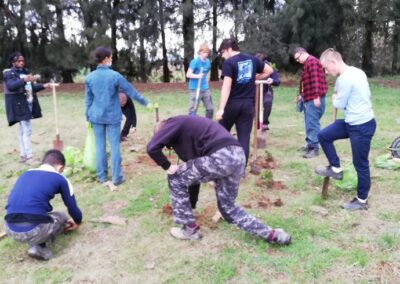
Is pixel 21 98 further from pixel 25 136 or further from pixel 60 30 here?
pixel 60 30

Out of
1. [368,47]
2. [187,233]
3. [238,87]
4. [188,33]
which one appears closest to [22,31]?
[188,33]

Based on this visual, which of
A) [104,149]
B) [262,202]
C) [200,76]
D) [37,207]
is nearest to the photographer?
[37,207]

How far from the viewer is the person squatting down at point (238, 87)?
16.5 feet

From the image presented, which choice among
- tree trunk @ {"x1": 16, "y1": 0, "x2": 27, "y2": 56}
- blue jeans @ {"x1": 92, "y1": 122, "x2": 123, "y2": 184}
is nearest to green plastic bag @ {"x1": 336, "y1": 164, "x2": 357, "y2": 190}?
blue jeans @ {"x1": 92, "y1": 122, "x2": 123, "y2": 184}

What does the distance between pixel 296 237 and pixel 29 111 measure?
446 cm

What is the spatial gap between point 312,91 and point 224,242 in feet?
10.6

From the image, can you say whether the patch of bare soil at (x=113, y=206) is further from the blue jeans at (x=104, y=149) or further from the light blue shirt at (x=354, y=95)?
the light blue shirt at (x=354, y=95)

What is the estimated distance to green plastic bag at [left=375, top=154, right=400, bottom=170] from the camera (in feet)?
19.6

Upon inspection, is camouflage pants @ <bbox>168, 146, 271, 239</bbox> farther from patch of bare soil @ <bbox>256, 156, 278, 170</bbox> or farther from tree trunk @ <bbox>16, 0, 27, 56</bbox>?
tree trunk @ <bbox>16, 0, 27, 56</bbox>

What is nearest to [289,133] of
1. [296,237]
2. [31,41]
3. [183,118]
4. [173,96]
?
[296,237]

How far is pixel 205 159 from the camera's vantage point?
3.56m

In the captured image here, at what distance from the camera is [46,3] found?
1656cm

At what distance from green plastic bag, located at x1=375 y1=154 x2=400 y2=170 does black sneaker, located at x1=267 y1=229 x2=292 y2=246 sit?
280 centimetres

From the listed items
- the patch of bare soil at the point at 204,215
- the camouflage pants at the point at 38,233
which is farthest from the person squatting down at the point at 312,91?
the camouflage pants at the point at 38,233
